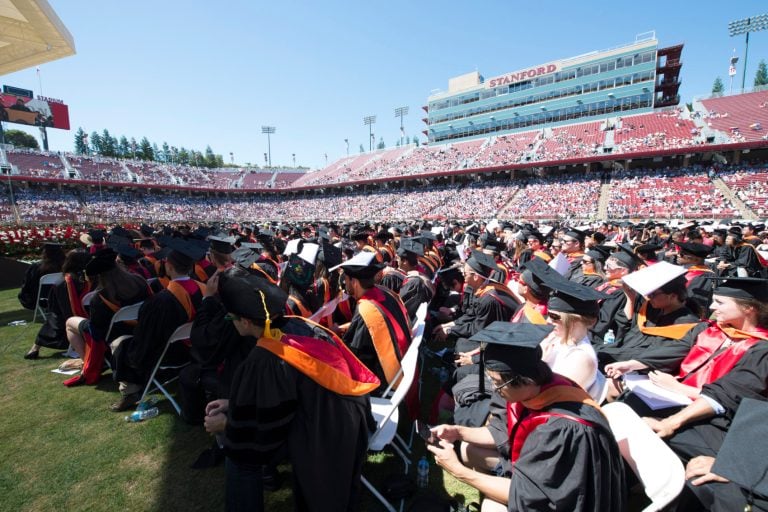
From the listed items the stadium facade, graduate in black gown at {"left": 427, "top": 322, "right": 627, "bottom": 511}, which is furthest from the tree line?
graduate in black gown at {"left": 427, "top": 322, "right": 627, "bottom": 511}

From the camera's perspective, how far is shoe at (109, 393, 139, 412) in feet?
13.4

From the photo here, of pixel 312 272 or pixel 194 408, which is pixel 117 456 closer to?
pixel 194 408

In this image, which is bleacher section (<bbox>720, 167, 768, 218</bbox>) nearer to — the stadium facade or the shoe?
the stadium facade

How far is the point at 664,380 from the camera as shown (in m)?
2.70

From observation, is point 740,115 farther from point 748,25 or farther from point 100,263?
point 100,263

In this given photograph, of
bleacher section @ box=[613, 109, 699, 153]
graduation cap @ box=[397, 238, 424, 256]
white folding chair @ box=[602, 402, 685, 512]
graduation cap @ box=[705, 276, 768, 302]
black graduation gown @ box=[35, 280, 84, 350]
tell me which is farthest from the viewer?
bleacher section @ box=[613, 109, 699, 153]

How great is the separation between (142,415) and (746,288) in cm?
560

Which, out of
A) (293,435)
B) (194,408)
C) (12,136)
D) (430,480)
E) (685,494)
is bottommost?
(430,480)

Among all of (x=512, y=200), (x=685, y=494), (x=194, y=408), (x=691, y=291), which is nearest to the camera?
(x=685, y=494)

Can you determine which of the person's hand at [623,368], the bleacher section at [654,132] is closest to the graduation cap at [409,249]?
the person's hand at [623,368]

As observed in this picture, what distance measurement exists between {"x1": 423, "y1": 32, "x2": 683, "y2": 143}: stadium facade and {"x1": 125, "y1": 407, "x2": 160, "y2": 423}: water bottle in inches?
2230

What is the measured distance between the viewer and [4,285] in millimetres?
10805

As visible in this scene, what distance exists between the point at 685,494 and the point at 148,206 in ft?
189

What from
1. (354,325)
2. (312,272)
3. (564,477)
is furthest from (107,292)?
(564,477)
